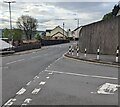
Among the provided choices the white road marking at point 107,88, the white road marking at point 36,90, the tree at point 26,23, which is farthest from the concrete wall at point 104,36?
the tree at point 26,23

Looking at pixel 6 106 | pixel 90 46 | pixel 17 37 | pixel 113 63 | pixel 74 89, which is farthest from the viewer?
pixel 17 37

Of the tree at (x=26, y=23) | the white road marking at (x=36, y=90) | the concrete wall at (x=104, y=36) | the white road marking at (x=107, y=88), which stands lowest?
the white road marking at (x=36, y=90)

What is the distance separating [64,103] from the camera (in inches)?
297

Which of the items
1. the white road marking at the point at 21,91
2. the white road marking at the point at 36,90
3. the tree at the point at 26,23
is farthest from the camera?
the tree at the point at 26,23

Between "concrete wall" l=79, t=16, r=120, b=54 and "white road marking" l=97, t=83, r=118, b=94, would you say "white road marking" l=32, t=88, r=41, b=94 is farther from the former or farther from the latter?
"concrete wall" l=79, t=16, r=120, b=54

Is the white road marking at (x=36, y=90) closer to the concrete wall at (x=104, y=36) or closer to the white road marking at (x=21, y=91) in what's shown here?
the white road marking at (x=21, y=91)

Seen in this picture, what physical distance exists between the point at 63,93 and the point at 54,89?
86 centimetres

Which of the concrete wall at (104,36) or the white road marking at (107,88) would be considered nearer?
the white road marking at (107,88)

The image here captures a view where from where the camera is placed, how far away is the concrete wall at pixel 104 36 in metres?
26.2

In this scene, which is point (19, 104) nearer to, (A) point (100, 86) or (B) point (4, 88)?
(B) point (4, 88)

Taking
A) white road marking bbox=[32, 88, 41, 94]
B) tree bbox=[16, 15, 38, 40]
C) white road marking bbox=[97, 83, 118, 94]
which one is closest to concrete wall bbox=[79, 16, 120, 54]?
white road marking bbox=[97, 83, 118, 94]

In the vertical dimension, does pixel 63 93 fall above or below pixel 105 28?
below

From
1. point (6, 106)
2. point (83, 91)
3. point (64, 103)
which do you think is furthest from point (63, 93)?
point (6, 106)

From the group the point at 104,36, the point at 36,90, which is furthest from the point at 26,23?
the point at 36,90
